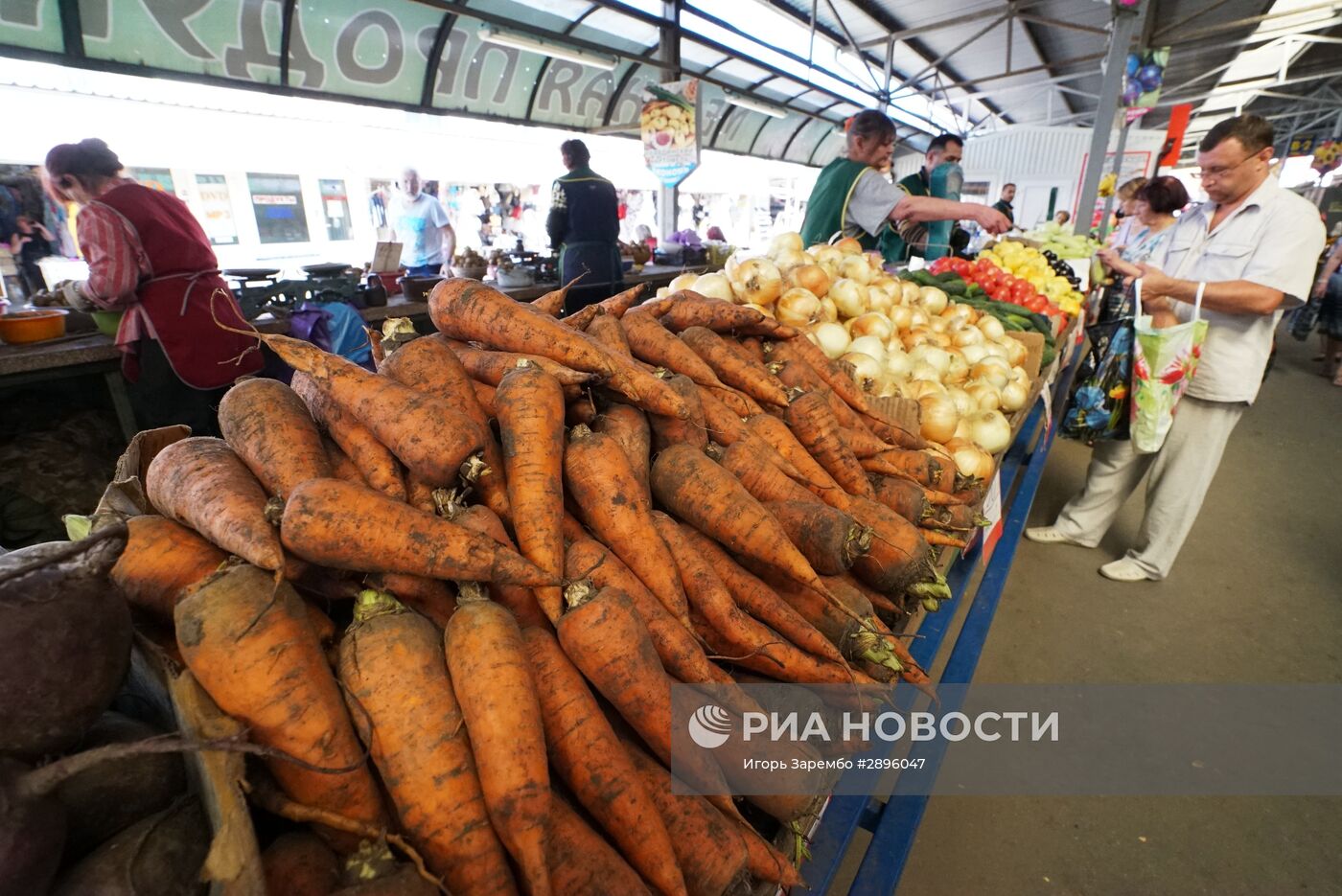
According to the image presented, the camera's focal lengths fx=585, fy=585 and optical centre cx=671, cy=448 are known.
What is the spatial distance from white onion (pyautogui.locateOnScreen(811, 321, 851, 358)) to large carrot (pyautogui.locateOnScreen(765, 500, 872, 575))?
4.20 ft

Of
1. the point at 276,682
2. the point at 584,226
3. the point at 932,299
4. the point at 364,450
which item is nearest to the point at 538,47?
the point at 584,226

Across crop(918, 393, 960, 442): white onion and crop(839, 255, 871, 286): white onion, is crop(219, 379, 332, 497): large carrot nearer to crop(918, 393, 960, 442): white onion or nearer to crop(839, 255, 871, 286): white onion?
crop(918, 393, 960, 442): white onion

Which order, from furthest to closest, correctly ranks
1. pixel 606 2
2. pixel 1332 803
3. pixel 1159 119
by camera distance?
pixel 1159 119, pixel 606 2, pixel 1332 803

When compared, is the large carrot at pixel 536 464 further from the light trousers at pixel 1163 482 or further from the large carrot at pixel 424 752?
the light trousers at pixel 1163 482

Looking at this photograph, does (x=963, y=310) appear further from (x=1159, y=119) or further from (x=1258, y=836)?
(x=1159, y=119)

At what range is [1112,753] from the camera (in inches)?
97.2

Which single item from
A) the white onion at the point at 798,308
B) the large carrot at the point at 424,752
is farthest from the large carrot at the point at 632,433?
the white onion at the point at 798,308

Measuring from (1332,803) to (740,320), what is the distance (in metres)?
2.99

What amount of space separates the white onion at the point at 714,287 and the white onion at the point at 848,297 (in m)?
0.59

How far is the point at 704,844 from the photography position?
981 millimetres

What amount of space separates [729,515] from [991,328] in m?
2.77

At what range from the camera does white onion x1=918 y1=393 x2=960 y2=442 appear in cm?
240

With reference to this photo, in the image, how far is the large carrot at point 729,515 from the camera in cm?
138

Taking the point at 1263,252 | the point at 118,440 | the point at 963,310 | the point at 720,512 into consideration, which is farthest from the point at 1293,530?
the point at 118,440
